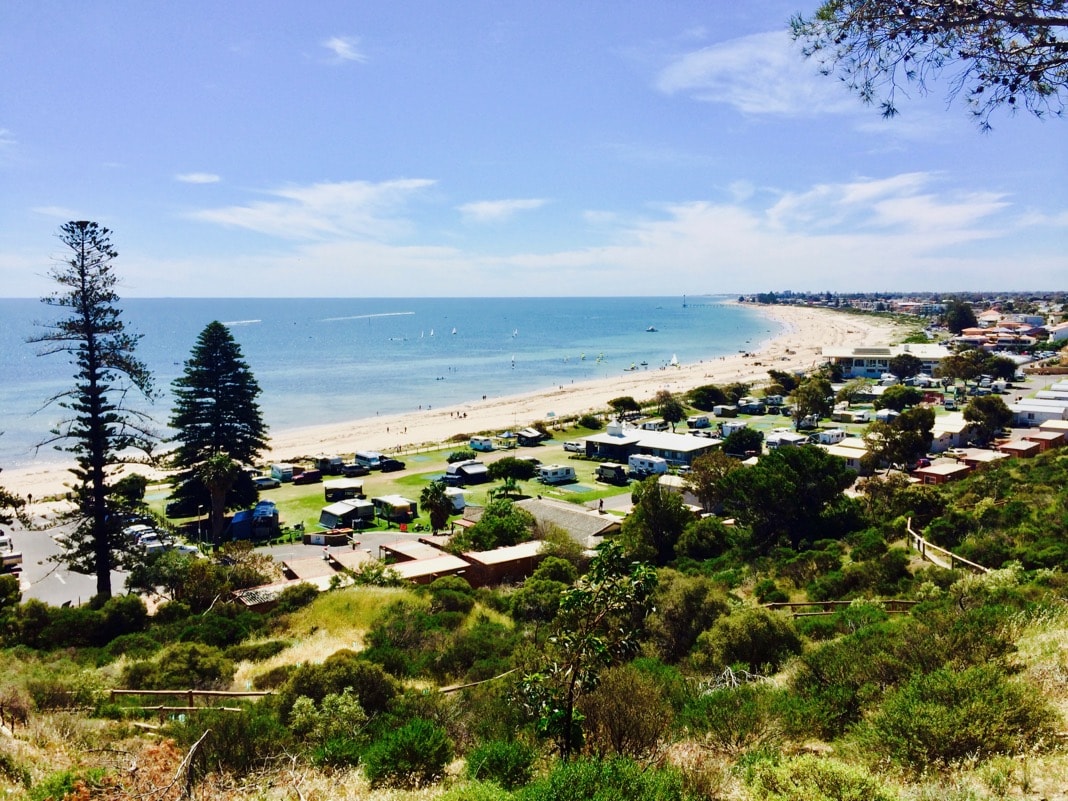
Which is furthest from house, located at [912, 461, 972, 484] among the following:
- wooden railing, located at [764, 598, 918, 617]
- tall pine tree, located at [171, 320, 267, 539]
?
tall pine tree, located at [171, 320, 267, 539]

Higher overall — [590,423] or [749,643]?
[749,643]

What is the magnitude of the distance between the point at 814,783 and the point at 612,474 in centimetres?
3228

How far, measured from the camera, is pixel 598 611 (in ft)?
21.8

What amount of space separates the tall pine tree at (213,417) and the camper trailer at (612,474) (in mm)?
18329

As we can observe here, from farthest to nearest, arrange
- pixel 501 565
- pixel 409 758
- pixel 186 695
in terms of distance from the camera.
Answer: pixel 501 565, pixel 186 695, pixel 409 758

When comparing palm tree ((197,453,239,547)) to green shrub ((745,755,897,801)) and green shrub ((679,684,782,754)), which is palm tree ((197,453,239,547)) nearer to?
green shrub ((679,684,782,754))

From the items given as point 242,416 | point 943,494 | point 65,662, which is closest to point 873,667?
point 65,662

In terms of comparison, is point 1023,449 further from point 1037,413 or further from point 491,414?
point 491,414

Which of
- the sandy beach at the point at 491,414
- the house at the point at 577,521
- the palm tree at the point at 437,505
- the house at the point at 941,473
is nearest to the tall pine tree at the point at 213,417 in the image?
the sandy beach at the point at 491,414

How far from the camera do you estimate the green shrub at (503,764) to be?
6941mm

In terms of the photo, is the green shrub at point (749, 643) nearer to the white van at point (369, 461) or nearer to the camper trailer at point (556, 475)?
the camper trailer at point (556, 475)

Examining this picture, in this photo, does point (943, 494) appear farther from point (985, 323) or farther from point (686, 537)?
point (985, 323)

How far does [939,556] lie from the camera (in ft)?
59.7

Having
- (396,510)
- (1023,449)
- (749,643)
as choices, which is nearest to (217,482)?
(396,510)
